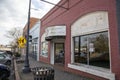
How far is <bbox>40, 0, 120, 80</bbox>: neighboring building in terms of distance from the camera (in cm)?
743

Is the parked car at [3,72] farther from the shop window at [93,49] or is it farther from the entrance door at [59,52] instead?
the entrance door at [59,52]

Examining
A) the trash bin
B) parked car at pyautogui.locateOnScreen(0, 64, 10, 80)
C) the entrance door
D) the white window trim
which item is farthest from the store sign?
the trash bin

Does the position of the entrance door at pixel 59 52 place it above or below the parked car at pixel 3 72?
above

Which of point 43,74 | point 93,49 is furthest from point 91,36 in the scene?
point 43,74

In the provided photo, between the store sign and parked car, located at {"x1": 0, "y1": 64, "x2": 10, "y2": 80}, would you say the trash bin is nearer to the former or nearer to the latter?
parked car, located at {"x1": 0, "y1": 64, "x2": 10, "y2": 80}

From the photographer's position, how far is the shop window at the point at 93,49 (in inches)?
324

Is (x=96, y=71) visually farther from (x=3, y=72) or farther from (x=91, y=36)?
(x=3, y=72)

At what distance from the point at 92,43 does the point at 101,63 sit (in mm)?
1433

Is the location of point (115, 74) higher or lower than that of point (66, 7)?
lower

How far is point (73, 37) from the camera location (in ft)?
38.4

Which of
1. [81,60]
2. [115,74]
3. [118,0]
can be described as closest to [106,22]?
[118,0]

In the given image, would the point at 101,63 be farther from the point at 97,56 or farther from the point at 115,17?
the point at 115,17

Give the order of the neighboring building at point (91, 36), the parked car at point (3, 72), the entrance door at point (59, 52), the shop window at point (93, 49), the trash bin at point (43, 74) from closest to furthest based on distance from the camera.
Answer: the trash bin at point (43, 74)
the neighboring building at point (91, 36)
the shop window at point (93, 49)
the parked car at point (3, 72)
the entrance door at point (59, 52)

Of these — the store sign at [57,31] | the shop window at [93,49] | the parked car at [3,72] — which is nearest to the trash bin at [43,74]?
the shop window at [93,49]
